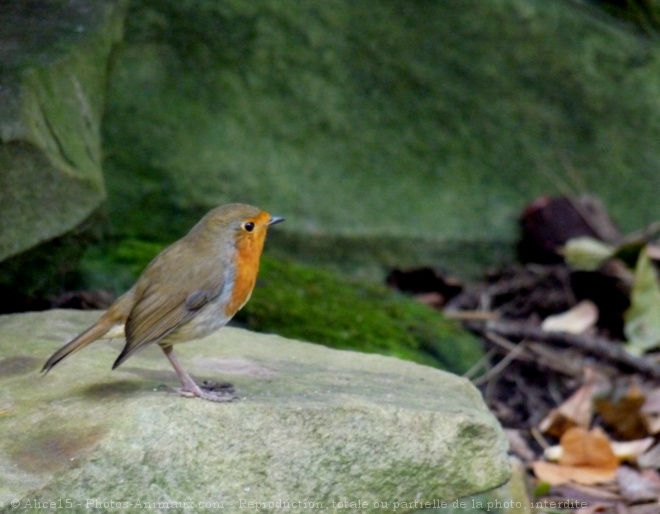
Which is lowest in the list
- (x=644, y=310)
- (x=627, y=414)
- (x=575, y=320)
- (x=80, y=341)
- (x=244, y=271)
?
(x=575, y=320)

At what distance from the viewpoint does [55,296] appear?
4781 millimetres

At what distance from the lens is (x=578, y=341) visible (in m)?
5.64

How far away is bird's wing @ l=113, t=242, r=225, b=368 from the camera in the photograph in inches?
131

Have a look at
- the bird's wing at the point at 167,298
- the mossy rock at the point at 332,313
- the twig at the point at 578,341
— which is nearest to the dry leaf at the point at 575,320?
the twig at the point at 578,341

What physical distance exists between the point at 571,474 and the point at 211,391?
1.89m

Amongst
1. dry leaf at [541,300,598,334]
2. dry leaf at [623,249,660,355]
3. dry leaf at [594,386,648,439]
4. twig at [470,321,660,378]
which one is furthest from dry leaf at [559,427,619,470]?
dry leaf at [541,300,598,334]

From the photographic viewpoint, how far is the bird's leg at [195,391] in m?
3.16

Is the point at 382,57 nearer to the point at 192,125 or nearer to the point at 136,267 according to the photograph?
the point at 192,125

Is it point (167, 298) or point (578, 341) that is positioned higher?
point (167, 298)

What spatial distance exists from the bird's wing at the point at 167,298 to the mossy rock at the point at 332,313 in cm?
150

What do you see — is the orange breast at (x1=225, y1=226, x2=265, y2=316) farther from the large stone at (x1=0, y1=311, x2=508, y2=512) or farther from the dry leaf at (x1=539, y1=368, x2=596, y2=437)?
the dry leaf at (x1=539, y1=368, x2=596, y2=437)

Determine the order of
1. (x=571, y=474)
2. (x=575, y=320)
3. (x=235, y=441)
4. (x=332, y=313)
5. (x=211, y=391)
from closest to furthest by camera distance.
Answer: (x=235, y=441) → (x=211, y=391) → (x=571, y=474) → (x=332, y=313) → (x=575, y=320)

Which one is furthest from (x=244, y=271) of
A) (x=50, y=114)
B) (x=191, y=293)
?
(x=50, y=114)

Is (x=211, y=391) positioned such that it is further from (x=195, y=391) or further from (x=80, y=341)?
(x=80, y=341)
